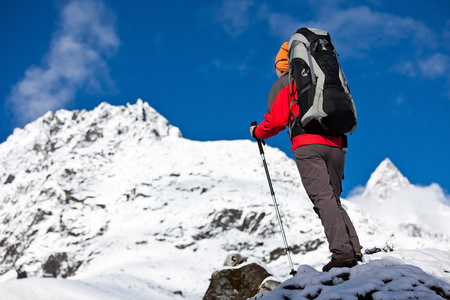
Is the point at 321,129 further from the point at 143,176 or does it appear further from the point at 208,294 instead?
the point at 143,176

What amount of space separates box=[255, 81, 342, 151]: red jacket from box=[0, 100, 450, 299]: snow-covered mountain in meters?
15.1

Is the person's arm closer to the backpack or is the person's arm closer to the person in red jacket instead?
the person in red jacket

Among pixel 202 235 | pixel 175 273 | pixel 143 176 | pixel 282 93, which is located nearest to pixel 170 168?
pixel 143 176

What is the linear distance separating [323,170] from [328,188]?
0.19 m

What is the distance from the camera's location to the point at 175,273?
29203 millimetres

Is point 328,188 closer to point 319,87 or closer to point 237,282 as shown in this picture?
point 319,87

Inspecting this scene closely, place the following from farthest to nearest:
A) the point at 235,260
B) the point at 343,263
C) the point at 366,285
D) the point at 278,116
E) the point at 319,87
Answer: the point at 235,260
the point at 278,116
the point at 319,87
the point at 343,263
the point at 366,285

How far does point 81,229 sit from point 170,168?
44.0ft

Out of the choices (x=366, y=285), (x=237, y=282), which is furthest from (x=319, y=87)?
(x=237, y=282)

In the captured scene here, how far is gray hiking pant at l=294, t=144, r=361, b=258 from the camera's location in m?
3.67

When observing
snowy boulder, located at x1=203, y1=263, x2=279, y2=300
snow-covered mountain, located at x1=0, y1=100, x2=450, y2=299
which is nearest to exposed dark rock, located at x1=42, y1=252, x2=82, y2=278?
snow-covered mountain, located at x1=0, y1=100, x2=450, y2=299

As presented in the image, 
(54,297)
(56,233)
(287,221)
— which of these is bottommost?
(54,297)

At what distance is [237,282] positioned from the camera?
870 cm

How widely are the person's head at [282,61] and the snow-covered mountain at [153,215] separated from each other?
50.2 feet
